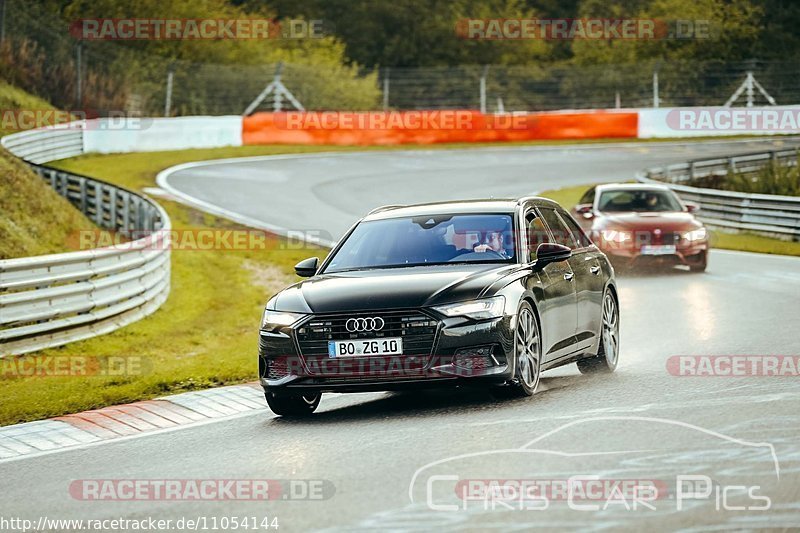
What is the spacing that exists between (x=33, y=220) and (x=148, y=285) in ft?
15.1

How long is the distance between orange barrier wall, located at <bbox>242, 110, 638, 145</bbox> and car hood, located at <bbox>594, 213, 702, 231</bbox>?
81.4 feet

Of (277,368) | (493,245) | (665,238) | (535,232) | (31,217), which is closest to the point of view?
(277,368)

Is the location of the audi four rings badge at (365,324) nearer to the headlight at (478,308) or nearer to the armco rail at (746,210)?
the headlight at (478,308)

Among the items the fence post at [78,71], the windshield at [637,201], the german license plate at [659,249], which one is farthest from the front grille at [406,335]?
the fence post at [78,71]

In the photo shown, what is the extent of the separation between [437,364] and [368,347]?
474mm

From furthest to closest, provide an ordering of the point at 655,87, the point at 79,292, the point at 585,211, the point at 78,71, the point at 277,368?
the point at 655,87 → the point at 78,71 → the point at 585,211 → the point at 79,292 → the point at 277,368

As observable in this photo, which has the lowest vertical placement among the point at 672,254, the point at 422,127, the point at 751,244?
the point at 751,244

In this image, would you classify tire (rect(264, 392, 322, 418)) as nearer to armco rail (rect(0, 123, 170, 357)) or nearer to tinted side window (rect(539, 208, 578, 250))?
tinted side window (rect(539, 208, 578, 250))

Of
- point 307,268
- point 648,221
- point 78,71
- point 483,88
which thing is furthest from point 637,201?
point 483,88

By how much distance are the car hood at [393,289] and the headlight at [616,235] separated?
37.0 ft

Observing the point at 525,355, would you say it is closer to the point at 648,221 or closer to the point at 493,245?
the point at 493,245

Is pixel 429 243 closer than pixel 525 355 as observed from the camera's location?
No

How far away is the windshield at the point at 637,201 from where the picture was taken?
21.9m

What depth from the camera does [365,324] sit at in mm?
9164
